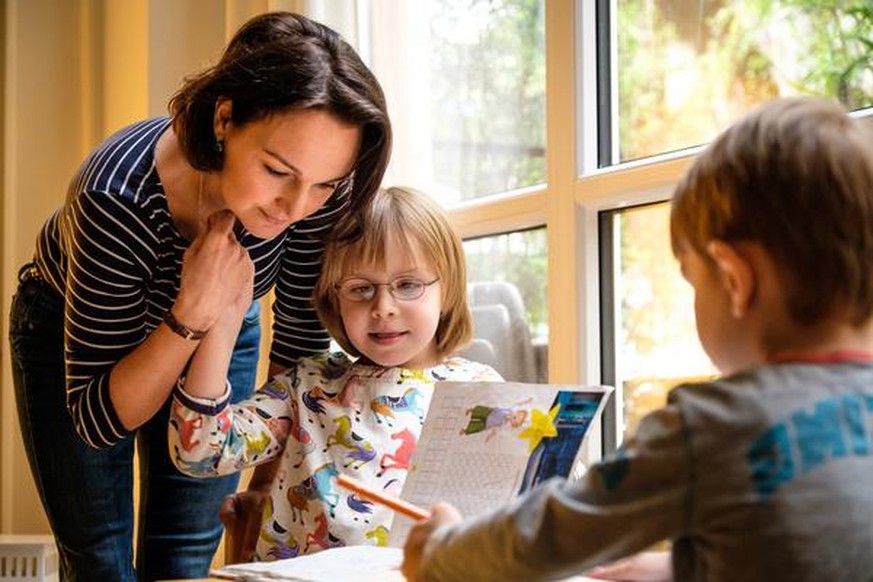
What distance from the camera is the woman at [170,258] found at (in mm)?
1463

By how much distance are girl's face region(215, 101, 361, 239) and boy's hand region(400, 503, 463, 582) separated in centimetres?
58

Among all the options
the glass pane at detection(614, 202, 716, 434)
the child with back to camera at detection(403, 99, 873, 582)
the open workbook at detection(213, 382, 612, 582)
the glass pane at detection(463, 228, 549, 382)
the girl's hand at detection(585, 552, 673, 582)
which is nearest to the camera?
the child with back to camera at detection(403, 99, 873, 582)

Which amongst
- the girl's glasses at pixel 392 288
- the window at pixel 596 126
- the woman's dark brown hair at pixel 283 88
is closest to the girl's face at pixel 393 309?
the girl's glasses at pixel 392 288

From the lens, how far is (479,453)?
50.9 inches

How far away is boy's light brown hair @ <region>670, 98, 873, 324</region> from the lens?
2.72 feet

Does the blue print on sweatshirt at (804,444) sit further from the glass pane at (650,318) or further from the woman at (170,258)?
the glass pane at (650,318)

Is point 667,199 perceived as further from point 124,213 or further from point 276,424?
point 124,213

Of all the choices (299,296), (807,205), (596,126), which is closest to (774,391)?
(807,205)

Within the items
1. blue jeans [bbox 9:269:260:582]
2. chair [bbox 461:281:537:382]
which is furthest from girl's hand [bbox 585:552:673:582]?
chair [bbox 461:281:537:382]

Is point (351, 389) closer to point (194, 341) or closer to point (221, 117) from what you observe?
point (194, 341)

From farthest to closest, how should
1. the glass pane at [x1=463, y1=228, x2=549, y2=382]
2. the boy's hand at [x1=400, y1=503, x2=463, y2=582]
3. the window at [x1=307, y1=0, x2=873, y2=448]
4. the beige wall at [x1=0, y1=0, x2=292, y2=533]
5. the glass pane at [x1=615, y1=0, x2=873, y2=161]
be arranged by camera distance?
the beige wall at [x1=0, y1=0, x2=292, y2=533], the glass pane at [x1=463, y1=228, x2=549, y2=382], the window at [x1=307, y1=0, x2=873, y2=448], the glass pane at [x1=615, y1=0, x2=873, y2=161], the boy's hand at [x1=400, y1=503, x2=463, y2=582]

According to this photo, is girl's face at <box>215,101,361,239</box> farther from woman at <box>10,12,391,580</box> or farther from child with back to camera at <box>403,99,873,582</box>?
child with back to camera at <box>403,99,873,582</box>

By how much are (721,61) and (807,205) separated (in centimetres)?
96

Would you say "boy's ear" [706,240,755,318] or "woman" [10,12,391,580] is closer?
"boy's ear" [706,240,755,318]
